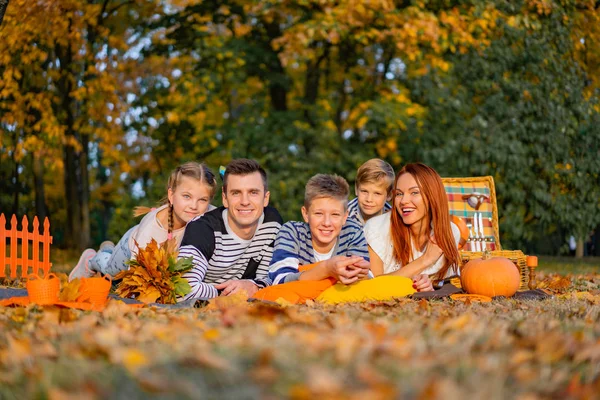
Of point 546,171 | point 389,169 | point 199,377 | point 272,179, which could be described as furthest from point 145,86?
point 199,377

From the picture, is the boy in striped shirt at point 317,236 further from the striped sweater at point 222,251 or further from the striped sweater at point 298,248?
the striped sweater at point 222,251

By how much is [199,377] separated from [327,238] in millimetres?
3638

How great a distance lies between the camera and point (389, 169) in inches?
259

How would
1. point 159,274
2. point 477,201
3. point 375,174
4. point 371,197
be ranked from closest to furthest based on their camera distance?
point 159,274 → point 375,174 → point 371,197 → point 477,201

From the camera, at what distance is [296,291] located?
495 centimetres

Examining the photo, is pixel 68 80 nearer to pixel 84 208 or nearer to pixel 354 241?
pixel 84 208

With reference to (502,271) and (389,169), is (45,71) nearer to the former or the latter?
(389,169)

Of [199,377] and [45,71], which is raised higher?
[45,71]

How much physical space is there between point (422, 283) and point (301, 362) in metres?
3.81

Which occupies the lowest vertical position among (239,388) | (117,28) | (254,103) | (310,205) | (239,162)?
(239,388)

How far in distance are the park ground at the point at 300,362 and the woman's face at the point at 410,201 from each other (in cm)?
304

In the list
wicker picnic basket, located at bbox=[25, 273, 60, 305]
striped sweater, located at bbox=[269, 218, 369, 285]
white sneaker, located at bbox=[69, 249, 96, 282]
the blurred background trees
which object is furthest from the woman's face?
the blurred background trees

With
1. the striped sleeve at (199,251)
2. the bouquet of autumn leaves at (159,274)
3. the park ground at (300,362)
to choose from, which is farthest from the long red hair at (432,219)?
the park ground at (300,362)

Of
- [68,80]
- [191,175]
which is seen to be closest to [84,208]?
[68,80]
